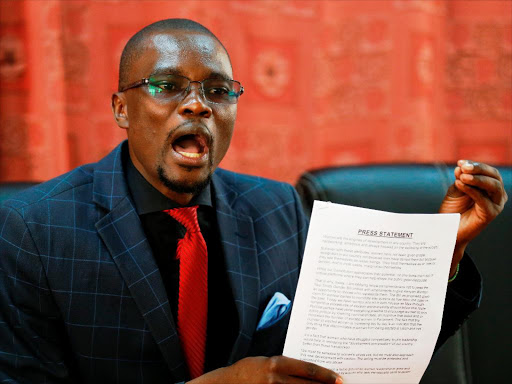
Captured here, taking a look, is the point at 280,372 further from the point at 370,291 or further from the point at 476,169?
the point at 476,169

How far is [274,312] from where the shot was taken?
3.52 feet

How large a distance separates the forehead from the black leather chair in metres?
0.40

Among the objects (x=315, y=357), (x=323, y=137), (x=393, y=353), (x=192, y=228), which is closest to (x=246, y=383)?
(x=315, y=357)

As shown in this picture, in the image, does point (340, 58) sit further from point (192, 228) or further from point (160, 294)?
point (160, 294)

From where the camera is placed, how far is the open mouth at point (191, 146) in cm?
102

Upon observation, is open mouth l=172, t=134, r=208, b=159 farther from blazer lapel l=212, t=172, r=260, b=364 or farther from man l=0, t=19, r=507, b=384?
blazer lapel l=212, t=172, r=260, b=364

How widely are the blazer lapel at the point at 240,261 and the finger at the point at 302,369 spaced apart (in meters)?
0.20

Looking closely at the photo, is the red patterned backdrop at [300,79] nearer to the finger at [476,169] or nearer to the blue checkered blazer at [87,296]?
the blue checkered blazer at [87,296]

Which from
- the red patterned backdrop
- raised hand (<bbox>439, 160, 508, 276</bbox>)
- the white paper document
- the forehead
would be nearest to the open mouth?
the forehead

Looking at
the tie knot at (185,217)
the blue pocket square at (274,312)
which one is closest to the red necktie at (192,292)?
the tie knot at (185,217)

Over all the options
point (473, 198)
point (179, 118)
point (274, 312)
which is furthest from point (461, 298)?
point (179, 118)

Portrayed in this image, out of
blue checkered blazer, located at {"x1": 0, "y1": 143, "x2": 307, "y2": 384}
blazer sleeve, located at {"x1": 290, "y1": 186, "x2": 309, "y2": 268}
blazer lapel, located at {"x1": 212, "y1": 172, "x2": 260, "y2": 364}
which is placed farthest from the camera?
blazer sleeve, located at {"x1": 290, "y1": 186, "x2": 309, "y2": 268}

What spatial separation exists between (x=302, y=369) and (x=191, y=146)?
417 mm

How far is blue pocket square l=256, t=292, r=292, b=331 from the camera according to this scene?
107 centimetres
